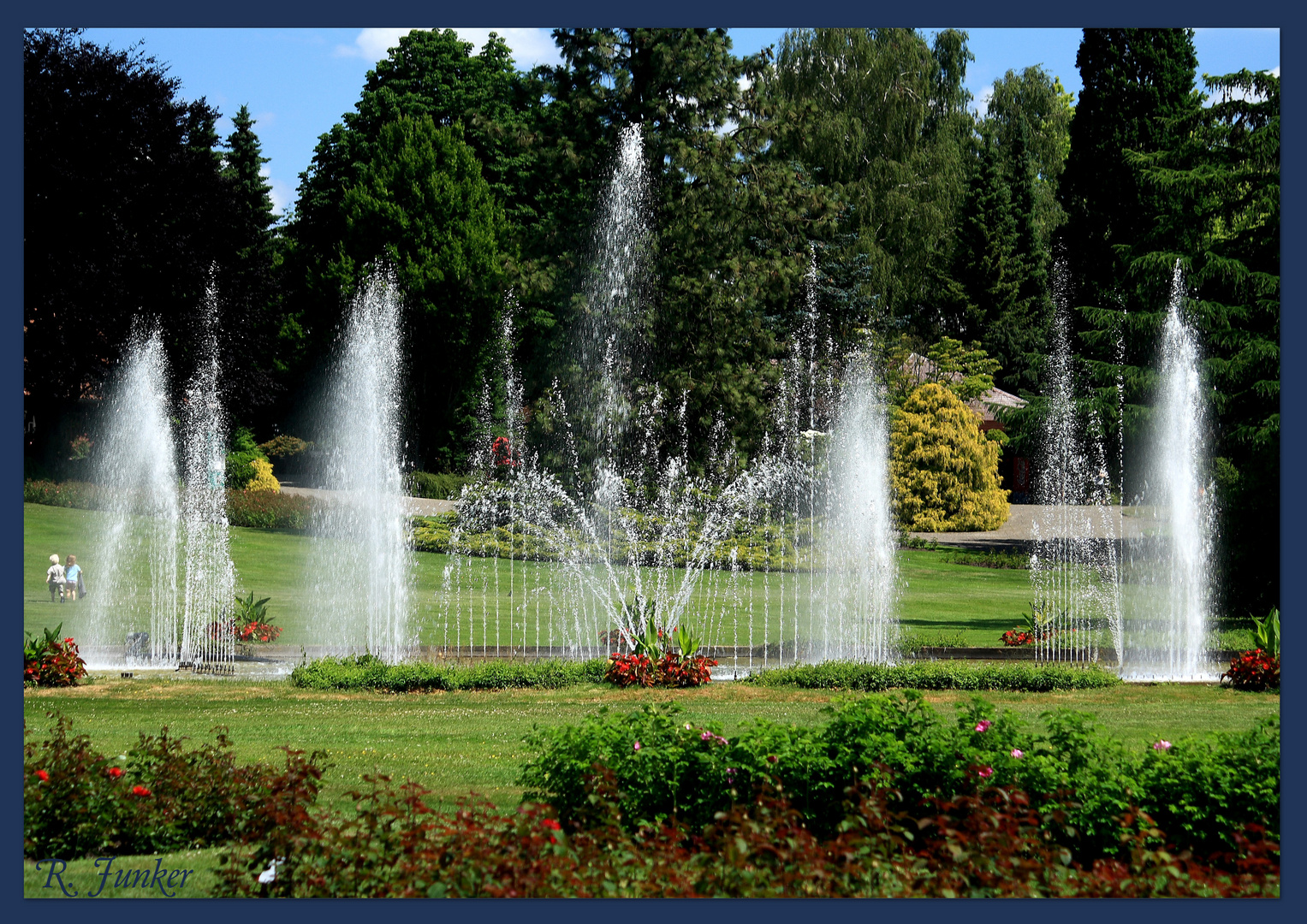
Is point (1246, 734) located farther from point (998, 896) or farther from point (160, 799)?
point (160, 799)

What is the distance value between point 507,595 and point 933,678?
902 cm

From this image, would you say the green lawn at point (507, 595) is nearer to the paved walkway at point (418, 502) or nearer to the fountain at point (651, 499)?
the fountain at point (651, 499)

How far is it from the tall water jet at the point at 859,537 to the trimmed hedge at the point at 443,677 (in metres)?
3.22

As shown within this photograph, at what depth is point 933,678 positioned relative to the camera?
1064 centimetres

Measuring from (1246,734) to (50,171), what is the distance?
878 inches

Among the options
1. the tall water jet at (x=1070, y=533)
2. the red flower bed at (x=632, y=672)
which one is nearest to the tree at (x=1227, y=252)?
the tall water jet at (x=1070, y=533)

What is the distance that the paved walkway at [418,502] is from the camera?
27.7 meters

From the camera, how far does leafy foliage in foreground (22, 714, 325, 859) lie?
214 inches

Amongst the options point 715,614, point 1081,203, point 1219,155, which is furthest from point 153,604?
point 1081,203

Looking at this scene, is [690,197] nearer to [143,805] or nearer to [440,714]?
[440,714]

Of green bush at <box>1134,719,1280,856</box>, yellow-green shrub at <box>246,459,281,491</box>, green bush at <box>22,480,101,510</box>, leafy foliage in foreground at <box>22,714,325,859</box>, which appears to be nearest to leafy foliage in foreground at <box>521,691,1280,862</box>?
green bush at <box>1134,719,1280,856</box>

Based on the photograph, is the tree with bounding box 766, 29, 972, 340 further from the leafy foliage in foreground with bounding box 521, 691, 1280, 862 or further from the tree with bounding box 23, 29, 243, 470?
the leafy foliage in foreground with bounding box 521, 691, 1280, 862

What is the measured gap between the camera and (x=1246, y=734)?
5.86 metres

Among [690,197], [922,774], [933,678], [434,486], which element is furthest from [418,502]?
[922,774]
